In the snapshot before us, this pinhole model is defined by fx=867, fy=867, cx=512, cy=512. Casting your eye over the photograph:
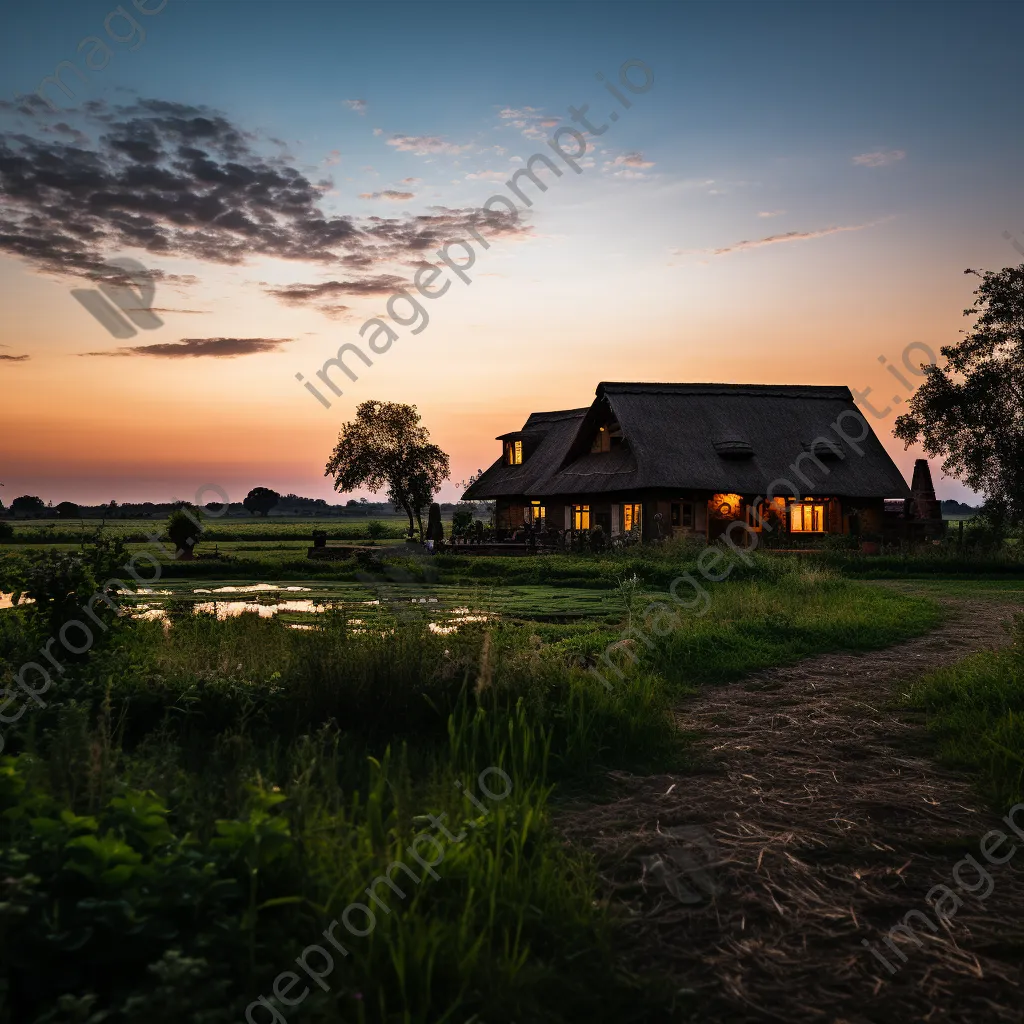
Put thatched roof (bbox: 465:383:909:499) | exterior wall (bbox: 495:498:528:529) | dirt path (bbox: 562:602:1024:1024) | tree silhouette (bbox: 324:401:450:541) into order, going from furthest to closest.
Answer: tree silhouette (bbox: 324:401:450:541), exterior wall (bbox: 495:498:528:529), thatched roof (bbox: 465:383:909:499), dirt path (bbox: 562:602:1024:1024)

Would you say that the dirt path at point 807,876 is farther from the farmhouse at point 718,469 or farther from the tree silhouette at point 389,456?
the tree silhouette at point 389,456

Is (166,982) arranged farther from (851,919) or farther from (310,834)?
(851,919)

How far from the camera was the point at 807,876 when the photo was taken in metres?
4.47

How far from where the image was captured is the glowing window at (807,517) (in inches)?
1512

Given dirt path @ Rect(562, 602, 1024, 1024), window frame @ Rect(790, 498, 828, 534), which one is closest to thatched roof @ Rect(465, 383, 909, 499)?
window frame @ Rect(790, 498, 828, 534)

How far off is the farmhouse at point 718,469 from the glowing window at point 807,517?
0.04 metres

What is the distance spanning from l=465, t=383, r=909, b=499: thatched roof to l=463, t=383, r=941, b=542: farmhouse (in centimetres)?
6

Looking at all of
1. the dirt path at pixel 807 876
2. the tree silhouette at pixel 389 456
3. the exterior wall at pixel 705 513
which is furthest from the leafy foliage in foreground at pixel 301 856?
the tree silhouette at pixel 389 456

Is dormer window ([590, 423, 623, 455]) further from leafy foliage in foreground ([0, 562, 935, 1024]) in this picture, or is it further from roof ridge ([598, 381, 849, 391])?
leafy foliage in foreground ([0, 562, 935, 1024])

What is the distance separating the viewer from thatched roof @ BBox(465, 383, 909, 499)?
36.9 metres

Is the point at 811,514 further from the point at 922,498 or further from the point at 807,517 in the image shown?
the point at 922,498

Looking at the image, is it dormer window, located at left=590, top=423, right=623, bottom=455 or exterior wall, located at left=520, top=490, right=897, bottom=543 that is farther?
dormer window, located at left=590, top=423, right=623, bottom=455

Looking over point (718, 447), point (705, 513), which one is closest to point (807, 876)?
point (705, 513)

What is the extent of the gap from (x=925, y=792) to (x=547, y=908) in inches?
131
